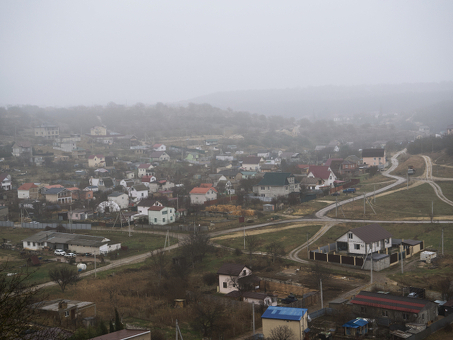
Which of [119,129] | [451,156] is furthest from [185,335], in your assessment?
[119,129]

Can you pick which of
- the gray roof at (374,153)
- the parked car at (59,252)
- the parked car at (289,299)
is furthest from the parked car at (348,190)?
the parked car at (59,252)

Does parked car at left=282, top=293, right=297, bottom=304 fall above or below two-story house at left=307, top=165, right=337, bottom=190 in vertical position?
below

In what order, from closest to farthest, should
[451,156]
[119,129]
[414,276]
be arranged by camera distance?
1. [414,276]
2. [451,156]
3. [119,129]

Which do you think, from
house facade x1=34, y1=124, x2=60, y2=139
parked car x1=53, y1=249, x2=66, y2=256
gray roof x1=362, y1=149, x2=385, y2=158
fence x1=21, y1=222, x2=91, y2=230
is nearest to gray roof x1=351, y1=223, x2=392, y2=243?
parked car x1=53, y1=249, x2=66, y2=256

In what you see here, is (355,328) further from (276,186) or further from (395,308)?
(276,186)

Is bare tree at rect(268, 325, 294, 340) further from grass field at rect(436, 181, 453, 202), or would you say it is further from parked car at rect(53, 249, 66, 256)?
grass field at rect(436, 181, 453, 202)

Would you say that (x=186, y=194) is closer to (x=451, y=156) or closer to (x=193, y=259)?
(x=193, y=259)

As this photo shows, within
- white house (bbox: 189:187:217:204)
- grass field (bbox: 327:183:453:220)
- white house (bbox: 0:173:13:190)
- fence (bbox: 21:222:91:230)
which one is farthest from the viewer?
white house (bbox: 0:173:13:190)
